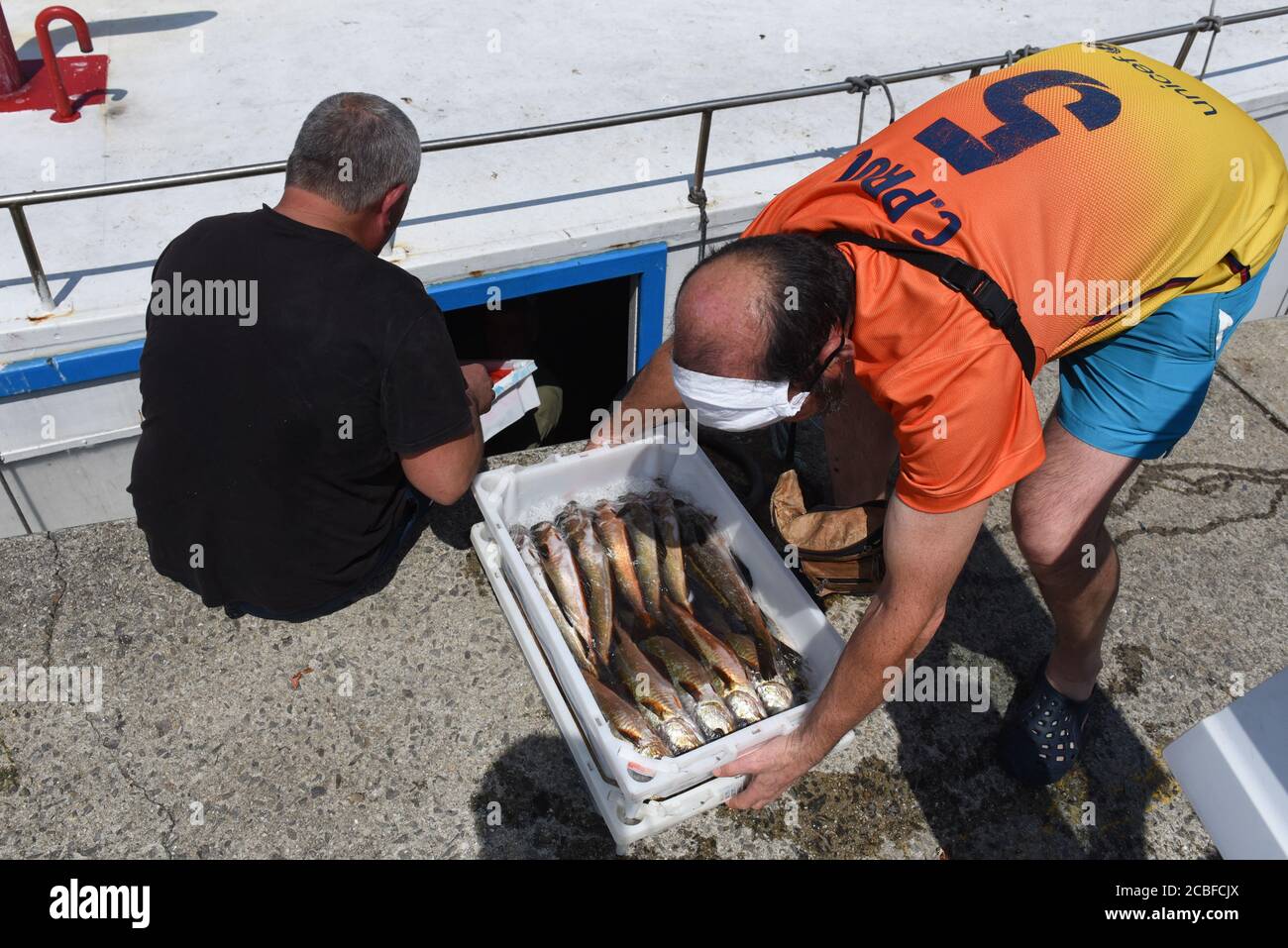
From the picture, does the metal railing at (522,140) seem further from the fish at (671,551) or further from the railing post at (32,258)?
the fish at (671,551)

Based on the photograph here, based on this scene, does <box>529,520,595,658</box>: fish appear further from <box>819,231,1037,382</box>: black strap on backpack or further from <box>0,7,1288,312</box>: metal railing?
<box>819,231,1037,382</box>: black strap on backpack

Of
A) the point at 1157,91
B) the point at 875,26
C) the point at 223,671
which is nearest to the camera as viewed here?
the point at 1157,91

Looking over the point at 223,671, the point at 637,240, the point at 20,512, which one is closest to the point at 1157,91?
the point at 637,240

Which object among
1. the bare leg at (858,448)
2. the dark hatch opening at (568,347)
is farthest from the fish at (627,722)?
the dark hatch opening at (568,347)

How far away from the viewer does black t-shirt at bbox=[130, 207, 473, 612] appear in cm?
254

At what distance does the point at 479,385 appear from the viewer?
331 centimetres

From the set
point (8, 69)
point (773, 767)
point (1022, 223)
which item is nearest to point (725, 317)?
point (1022, 223)

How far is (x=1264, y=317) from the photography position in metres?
5.42

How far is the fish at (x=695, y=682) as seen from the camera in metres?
2.90

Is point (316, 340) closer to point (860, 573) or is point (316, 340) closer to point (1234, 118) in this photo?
point (860, 573)

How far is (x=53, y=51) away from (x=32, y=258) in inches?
62.3

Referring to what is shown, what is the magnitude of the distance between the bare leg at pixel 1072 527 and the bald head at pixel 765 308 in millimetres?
919

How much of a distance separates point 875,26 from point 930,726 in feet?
13.6

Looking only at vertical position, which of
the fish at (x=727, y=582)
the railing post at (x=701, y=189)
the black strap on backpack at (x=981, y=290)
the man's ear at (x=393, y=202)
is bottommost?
the fish at (x=727, y=582)
